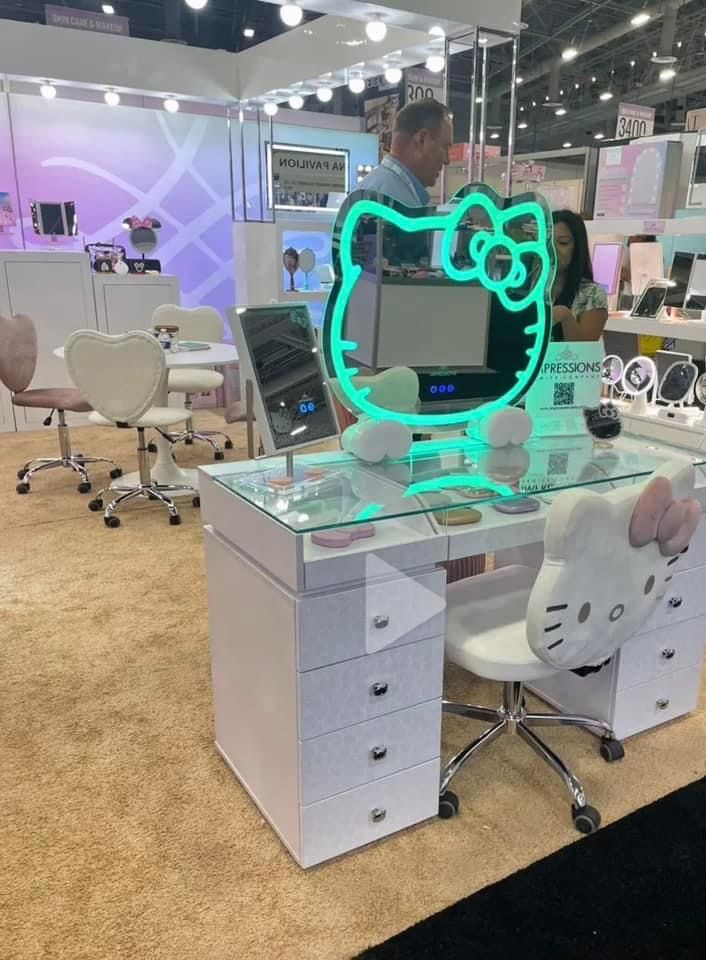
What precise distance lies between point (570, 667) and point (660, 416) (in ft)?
4.68

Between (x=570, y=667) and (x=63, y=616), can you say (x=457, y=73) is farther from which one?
(x=570, y=667)

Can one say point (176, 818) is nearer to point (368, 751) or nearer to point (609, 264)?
point (368, 751)

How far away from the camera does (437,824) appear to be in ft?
6.34

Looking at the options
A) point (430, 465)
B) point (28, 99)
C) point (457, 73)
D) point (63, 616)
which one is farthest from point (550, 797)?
point (457, 73)

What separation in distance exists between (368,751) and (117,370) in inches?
105

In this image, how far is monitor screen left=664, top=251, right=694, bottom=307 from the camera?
3.09 m

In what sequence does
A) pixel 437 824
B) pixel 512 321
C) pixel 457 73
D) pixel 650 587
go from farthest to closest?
pixel 457 73, pixel 512 321, pixel 437 824, pixel 650 587

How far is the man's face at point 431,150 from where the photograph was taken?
2.36m

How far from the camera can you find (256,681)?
1856 millimetres

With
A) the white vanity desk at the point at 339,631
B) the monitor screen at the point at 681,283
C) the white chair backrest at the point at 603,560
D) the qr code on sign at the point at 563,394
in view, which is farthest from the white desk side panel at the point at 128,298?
the white chair backrest at the point at 603,560

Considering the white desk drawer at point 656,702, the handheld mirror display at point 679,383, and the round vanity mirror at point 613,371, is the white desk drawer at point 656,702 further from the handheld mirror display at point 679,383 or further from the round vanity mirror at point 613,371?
the round vanity mirror at point 613,371

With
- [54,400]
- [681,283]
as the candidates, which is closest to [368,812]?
[681,283]

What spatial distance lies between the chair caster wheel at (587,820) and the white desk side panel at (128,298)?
5261 millimetres

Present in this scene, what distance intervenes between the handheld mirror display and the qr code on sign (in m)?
0.74
